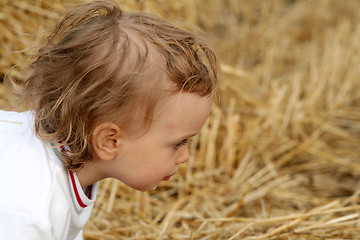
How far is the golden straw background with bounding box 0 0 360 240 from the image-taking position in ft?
6.44

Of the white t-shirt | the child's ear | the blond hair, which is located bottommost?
the white t-shirt

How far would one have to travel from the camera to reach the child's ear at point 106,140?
4.52 ft

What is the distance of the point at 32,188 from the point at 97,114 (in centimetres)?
26

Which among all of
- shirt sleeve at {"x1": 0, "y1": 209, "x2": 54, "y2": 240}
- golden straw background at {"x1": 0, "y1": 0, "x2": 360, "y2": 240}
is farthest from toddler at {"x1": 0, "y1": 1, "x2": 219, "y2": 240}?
golden straw background at {"x1": 0, "y1": 0, "x2": 360, "y2": 240}

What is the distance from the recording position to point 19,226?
1.28 m

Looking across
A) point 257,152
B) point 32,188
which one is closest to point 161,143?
point 32,188

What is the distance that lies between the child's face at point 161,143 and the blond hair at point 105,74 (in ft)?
0.12

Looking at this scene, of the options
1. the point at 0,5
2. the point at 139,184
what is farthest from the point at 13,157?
the point at 0,5

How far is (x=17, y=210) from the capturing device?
1.29 m

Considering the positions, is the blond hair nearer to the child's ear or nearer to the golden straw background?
the child's ear

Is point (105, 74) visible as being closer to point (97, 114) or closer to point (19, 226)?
point (97, 114)

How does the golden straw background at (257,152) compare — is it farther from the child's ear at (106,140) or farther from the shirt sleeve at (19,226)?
the shirt sleeve at (19,226)

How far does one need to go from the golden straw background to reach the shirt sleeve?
66 cm

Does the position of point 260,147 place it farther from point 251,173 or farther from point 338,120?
point 338,120
